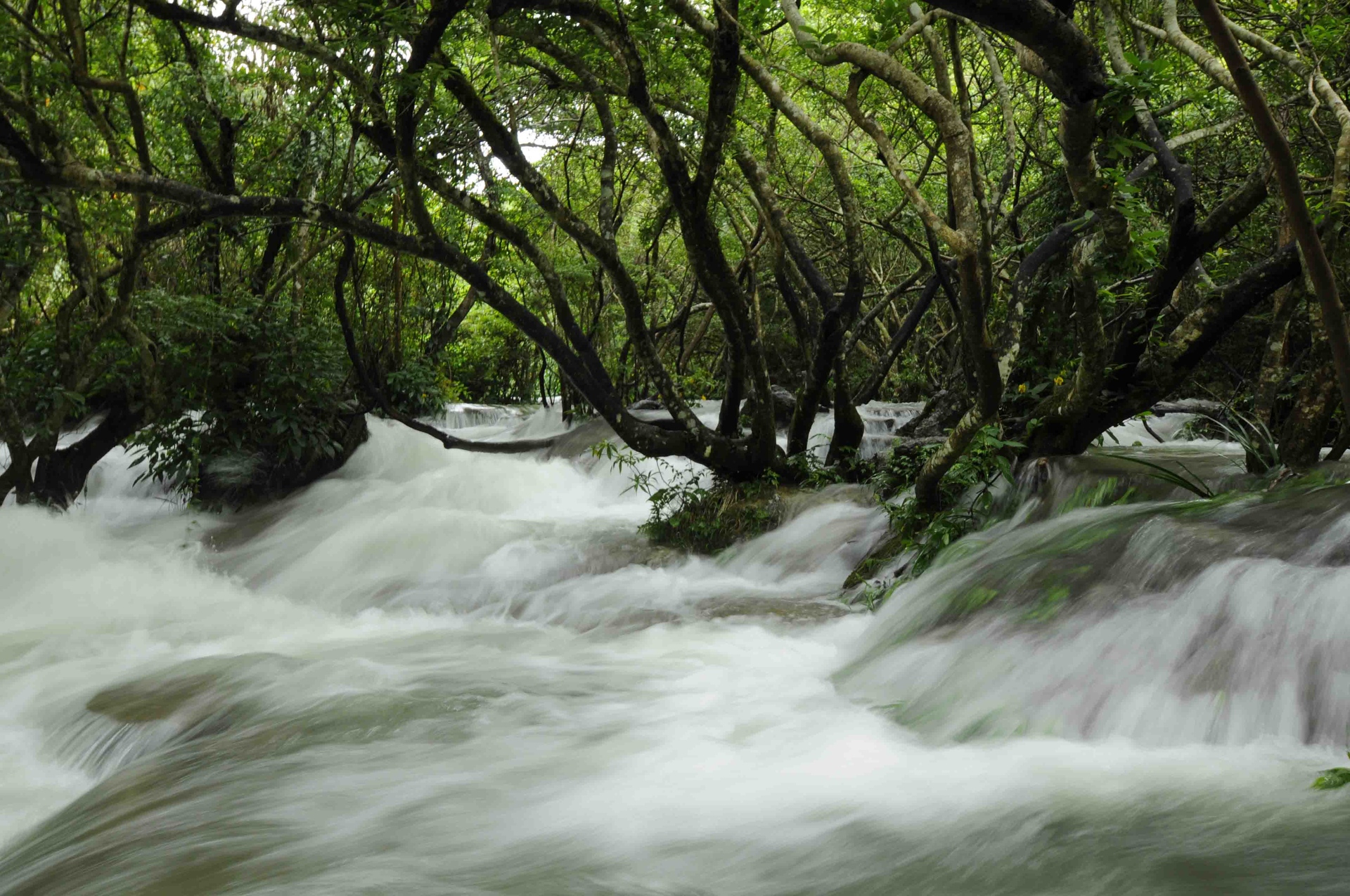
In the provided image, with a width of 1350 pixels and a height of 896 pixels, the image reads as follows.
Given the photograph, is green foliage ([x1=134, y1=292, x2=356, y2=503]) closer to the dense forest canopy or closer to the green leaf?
the dense forest canopy

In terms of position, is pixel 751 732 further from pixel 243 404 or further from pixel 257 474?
pixel 257 474

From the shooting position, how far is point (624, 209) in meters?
12.8

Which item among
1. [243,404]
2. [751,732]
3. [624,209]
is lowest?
Result: [751,732]

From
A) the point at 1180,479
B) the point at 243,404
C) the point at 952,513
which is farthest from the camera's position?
the point at 243,404

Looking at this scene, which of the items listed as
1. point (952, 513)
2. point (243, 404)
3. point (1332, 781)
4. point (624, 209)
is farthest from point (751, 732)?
point (624, 209)

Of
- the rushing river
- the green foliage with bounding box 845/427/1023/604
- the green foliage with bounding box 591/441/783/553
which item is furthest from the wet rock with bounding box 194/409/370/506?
the green foliage with bounding box 845/427/1023/604

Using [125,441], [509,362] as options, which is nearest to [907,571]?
[125,441]

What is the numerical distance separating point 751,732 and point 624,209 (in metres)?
10.2

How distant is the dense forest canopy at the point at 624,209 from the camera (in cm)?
508

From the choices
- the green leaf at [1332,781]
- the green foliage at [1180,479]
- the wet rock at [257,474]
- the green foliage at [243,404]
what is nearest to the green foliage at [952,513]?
the green foliage at [1180,479]

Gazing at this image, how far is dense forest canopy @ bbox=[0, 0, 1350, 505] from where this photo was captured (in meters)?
5.08

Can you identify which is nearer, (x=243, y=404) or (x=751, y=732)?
(x=751, y=732)

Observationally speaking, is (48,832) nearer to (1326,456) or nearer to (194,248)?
(1326,456)

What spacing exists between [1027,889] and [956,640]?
201cm
